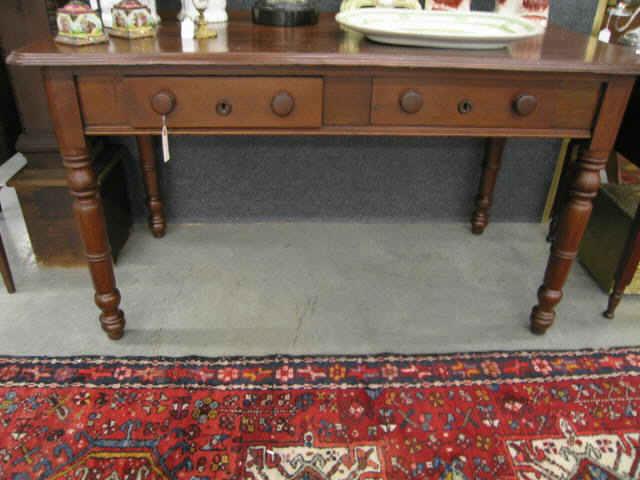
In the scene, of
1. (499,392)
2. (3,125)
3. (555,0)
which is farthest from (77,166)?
(555,0)

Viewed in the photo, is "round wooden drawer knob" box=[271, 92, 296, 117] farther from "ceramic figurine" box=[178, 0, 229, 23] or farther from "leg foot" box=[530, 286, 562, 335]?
"leg foot" box=[530, 286, 562, 335]

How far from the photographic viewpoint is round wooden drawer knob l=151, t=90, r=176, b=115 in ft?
4.05

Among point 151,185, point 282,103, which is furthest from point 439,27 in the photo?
point 151,185

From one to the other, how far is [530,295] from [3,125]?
2073 mm

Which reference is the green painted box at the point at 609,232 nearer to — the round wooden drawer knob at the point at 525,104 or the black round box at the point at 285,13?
the round wooden drawer knob at the point at 525,104

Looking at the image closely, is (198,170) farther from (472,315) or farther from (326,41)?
(472,315)

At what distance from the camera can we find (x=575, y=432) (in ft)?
4.42

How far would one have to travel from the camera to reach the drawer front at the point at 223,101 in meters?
1.24

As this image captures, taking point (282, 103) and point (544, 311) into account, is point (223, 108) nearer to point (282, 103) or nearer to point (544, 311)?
point (282, 103)

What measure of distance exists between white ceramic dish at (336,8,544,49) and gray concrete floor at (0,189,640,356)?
0.82 meters

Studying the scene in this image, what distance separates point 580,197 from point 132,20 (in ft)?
3.99

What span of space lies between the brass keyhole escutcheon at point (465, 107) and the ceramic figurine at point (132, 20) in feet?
2.56

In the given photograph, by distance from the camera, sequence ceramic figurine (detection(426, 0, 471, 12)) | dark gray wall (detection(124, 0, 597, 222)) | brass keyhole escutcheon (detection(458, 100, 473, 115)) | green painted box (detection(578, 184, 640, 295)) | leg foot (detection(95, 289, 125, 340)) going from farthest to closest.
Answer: dark gray wall (detection(124, 0, 597, 222)) → green painted box (detection(578, 184, 640, 295)) → ceramic figurine (detection(426, 0, 471, 12)) → leg foot (detection(95, 289, 125, 340)) → brass keyhole escutcheon (detection(458, 100, 473, 115))

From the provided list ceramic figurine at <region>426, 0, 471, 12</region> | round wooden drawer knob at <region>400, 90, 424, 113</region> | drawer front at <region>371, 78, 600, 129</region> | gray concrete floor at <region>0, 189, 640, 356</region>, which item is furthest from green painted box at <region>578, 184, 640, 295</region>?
round wooden drawer knob at <region>400, 90, 424, 113</region>
